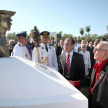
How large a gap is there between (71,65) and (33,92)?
4.77 feet

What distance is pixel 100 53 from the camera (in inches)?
61.9

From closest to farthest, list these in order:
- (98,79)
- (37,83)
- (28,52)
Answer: (37,83) < (98,79) < (28,52)

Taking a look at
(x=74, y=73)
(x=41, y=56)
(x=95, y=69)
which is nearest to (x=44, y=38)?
(x=41, y=56)

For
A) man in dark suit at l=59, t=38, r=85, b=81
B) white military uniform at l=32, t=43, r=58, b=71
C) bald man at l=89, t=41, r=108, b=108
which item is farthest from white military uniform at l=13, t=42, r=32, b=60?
bald man at l=89, t=41, r=108, b=108

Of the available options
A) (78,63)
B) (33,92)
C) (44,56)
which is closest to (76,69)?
(78,63)

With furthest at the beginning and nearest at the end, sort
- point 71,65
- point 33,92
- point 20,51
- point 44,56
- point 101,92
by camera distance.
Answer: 1. point 44,56
2. point 20,51
3. point 71,65
4. point 101,92
5. point 33,92

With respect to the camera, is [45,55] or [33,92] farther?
[45,55]

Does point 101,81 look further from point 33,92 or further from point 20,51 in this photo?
point 20,51

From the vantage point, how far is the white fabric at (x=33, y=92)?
37.9 inches

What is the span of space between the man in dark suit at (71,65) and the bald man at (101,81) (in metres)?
0.76

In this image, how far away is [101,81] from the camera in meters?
1.40

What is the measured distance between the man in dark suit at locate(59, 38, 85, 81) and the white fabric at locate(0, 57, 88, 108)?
47.2 inches

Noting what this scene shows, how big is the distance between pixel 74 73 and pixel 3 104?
166 cm

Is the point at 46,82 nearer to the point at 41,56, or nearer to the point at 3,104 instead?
the point at 3,104
